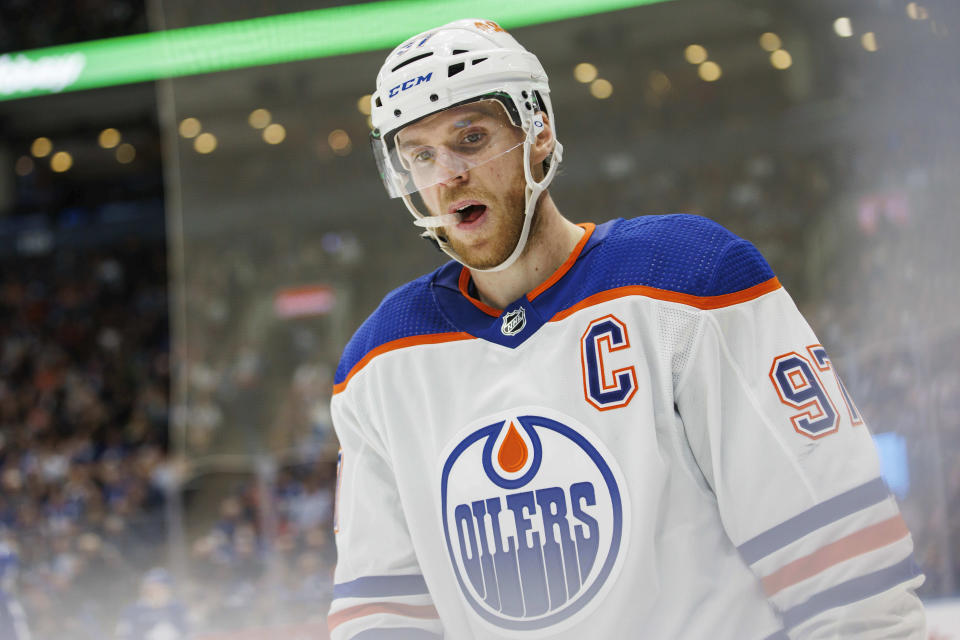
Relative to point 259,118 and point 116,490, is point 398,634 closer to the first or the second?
point 259,118

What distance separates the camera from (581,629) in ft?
3.43

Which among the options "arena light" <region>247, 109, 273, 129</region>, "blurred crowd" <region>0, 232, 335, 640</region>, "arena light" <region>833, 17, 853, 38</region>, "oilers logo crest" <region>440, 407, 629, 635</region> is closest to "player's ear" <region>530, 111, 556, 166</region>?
"oilers logo crest" <region>440, 407, 629, 635</region>

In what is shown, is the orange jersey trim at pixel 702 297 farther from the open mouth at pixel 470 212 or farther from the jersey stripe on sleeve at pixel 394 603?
the jersey stripe on sleeve at pixel 394 603

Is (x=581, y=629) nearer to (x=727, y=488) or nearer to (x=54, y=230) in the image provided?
(x=727, y=488)

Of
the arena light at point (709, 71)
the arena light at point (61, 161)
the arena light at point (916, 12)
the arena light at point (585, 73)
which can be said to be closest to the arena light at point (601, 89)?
the arena light at point (585, 73)

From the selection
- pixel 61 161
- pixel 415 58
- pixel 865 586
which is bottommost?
pixel 865 586

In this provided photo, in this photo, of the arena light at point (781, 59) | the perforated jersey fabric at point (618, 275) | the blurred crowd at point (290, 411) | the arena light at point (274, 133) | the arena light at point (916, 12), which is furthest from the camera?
the arena light at point (274, 133)

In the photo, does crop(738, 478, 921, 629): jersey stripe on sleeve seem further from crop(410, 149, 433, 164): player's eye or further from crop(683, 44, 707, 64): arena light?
crop(683, 44, 707, 64): arena light

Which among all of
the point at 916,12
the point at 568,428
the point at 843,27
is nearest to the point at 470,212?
the point at 568,428

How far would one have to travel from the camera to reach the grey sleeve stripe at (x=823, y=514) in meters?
0.93

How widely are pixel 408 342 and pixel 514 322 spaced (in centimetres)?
14

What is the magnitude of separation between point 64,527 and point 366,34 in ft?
9.38

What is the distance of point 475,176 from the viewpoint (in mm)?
1138

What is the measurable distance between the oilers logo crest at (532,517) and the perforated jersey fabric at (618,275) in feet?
0.47
